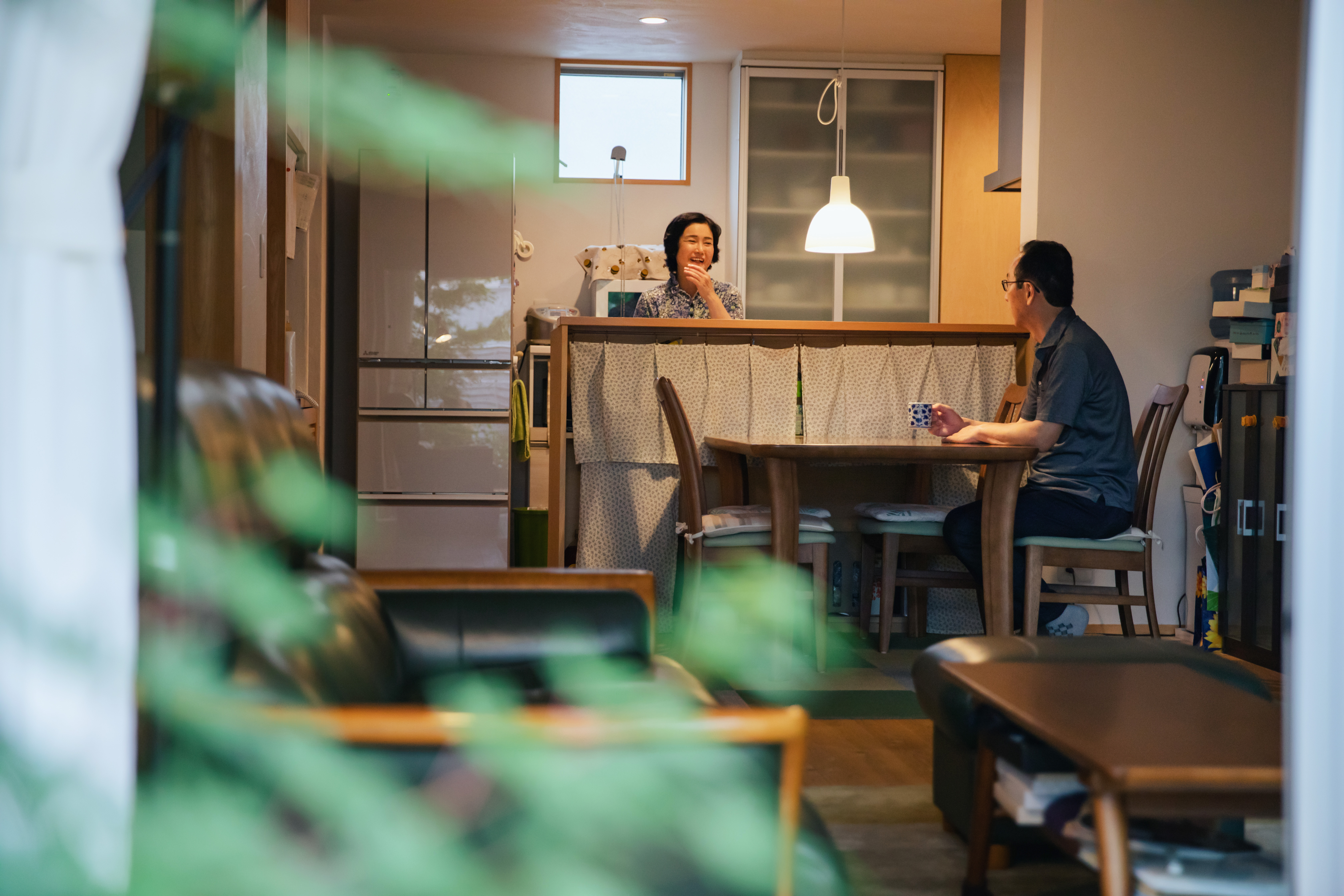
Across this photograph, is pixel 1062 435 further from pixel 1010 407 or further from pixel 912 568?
pixel 912 568

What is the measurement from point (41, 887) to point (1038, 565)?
9.72 ft

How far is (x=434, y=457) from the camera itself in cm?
575

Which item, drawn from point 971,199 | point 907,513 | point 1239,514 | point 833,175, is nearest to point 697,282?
point 907,513

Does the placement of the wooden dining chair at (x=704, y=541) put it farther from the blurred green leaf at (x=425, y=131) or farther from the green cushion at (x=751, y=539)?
the blurred green leaf at (x=425, y=131)

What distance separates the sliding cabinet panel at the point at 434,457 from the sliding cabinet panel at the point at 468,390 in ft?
0.25

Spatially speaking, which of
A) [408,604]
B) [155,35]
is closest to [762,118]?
[155,35]

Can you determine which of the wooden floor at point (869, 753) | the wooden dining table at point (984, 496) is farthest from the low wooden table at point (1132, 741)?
the wooden dining table at point (984, 496)

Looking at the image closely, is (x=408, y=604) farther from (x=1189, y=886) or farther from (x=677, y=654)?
(x=677, y=654)

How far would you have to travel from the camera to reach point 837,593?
170 inches

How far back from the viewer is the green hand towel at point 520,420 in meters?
5.88

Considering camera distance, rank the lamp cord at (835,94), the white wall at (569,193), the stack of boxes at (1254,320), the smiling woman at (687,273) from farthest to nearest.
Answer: the white wall at (569,193) → the lamp cord at (835,94) → the smiling woman at (687,273) → the stack of boxes at (1254,320)

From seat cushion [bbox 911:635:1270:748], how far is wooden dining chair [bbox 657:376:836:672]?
51.8 inches

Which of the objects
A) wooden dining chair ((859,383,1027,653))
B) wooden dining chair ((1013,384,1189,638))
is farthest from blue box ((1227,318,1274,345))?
wooden dining chair ((859,383,1027,653))

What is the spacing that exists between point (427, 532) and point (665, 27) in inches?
113
